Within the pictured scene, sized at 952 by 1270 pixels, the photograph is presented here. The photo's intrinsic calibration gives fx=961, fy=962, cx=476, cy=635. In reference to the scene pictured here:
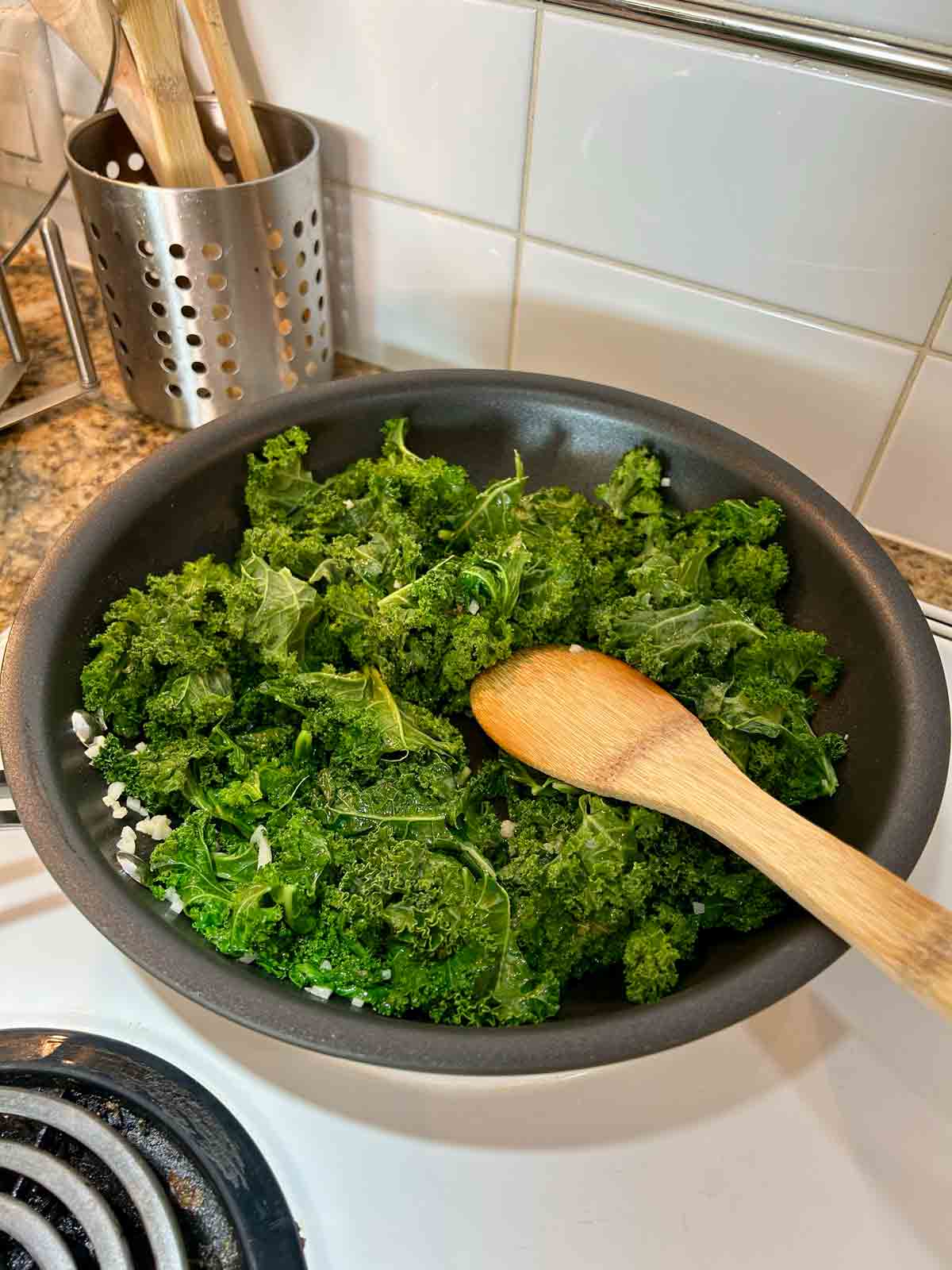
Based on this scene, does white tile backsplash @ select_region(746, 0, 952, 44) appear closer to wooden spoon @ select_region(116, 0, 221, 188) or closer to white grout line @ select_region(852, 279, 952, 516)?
white grout line @ select_region(852, 279, 952, 516)

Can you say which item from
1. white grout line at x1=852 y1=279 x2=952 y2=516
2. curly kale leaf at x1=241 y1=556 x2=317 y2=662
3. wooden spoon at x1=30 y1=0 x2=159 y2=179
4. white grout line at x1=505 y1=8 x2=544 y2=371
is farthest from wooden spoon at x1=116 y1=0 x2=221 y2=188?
white grout line at x1=852 y1=279 x2=952 y2=516

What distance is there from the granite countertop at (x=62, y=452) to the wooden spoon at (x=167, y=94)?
0.33 meters

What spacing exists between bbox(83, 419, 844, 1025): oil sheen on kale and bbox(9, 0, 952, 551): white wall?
0.72 ft

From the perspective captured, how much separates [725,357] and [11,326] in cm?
93

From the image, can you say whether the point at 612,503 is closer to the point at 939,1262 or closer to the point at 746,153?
the point at 746,153

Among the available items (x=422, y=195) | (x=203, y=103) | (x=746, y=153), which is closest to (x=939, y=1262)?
(x=746, y=153)

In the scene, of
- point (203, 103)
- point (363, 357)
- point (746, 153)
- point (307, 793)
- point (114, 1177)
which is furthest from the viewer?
point (363, 357)

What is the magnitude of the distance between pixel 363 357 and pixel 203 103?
0.39m

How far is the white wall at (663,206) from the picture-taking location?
966mm

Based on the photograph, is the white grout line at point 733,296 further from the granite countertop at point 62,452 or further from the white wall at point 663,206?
the granite countertop at point 62,452

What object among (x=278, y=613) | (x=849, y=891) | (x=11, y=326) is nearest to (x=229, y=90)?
(x=11, y=326)

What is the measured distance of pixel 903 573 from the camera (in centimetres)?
115

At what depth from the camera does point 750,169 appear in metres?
1.01

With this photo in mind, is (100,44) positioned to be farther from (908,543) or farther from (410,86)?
(908,543)
